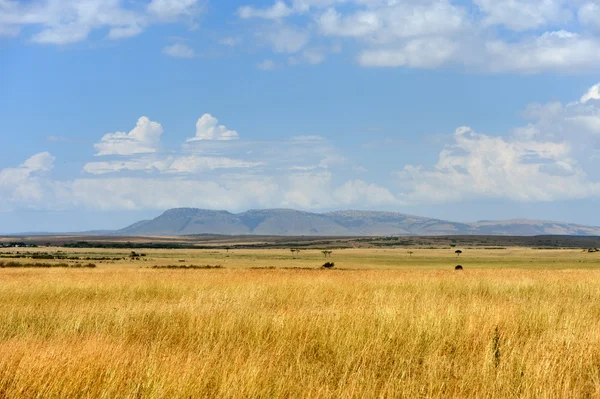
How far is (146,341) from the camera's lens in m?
11.1

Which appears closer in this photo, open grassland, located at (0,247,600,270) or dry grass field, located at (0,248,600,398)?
dry grass field, located at (0,248,600,398)

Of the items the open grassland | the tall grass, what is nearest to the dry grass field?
the tall grass

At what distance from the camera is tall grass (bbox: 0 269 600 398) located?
24.6ft

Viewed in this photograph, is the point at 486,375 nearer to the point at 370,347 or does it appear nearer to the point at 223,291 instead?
the point at 370,347

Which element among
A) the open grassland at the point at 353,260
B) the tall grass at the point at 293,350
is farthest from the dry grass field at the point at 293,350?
the open grassland at the point at 353,260

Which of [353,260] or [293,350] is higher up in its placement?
[293,350]

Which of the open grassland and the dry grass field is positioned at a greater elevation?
the dry grass field

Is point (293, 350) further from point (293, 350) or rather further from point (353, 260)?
point (353, 260)

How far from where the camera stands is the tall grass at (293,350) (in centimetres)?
751

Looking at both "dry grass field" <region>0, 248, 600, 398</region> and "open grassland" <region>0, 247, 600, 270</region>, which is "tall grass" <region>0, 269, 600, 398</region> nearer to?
"dry grass field" <region>0, 248, 600, 398</region>

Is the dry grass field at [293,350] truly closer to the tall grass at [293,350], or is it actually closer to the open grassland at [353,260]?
the tall grass at [293,350]

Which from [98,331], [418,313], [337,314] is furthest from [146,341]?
[418,313]

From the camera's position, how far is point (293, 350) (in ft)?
33.7

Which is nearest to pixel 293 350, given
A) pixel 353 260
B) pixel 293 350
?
pixel 293 350
